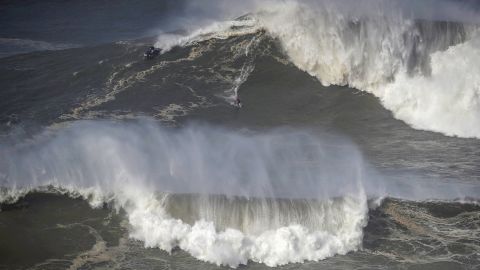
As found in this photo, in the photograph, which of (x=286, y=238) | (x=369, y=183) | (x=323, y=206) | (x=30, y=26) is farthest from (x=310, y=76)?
(x=30, y=26)

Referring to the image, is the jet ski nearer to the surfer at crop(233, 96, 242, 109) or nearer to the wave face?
the surfer at crop(233, 96, 242, 109)

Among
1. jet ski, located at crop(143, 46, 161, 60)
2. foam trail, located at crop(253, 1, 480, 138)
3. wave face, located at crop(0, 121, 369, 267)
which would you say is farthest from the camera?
jet ski, located at crop(143, 46, 161, 60)

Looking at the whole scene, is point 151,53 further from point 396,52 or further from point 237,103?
point 396,52

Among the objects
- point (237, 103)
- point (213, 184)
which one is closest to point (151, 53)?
point (237, 103)

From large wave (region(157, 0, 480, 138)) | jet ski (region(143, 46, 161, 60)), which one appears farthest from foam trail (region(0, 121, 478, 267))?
jet ski (region(143, 46, 161, 60))

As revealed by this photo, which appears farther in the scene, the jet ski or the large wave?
the jet ski

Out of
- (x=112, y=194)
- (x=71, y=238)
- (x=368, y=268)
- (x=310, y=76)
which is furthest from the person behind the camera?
(x=310, y=76)

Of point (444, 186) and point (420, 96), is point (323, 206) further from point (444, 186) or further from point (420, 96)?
point (420, 96)
